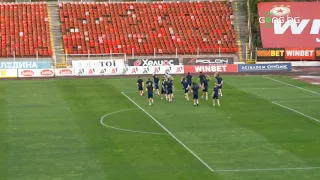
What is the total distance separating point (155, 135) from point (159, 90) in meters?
17.3

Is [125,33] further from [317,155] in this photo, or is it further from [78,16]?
[317,155]

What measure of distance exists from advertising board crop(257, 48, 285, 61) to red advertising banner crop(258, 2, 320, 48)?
3456 mm

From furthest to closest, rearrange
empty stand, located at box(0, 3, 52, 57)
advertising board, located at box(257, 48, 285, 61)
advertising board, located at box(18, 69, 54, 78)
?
advertising board, located at box(257, 48, 285, 61)
empty stand, located at box(0, 3, 52, 57)
advertising board, located at box(18, 69, 54, 78)

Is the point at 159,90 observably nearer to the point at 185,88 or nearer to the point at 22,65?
the point at 185,88

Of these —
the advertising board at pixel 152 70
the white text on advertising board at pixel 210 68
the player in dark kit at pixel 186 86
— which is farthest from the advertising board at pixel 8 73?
the player in dark kit at pixel 186 86

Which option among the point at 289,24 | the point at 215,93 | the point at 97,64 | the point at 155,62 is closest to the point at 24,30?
the point at 97,64

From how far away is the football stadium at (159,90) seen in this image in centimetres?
3216

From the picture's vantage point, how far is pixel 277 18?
81938 millimetres

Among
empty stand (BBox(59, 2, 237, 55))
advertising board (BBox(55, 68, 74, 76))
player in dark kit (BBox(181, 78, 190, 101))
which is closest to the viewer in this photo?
player in dark kit (BBox(181, 78, 190, 101))

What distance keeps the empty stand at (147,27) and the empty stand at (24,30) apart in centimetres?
221

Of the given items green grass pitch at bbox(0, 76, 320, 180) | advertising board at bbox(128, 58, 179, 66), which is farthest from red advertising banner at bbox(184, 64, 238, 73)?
green grass pitch at bbox(0, 76, 320, 180)

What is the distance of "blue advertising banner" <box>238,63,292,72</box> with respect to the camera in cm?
6931

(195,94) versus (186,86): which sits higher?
(186,86)

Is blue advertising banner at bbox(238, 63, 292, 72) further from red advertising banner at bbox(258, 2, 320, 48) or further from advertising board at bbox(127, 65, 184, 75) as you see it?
red advertising banner at bbox(258, 2, 320, 48)
